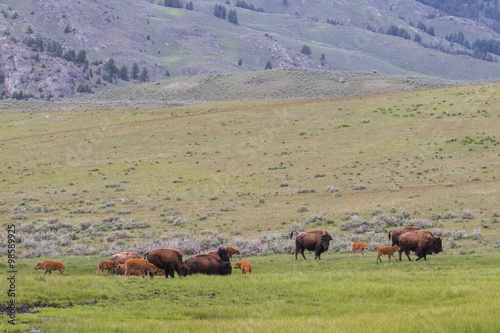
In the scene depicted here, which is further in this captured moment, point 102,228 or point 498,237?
point 102,228

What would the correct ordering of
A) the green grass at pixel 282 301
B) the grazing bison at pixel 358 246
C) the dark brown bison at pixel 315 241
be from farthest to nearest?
the grazing bison at pixel 358 246 < the dark brown bison at pixel 315 241 < the green grass at pixel 282 301

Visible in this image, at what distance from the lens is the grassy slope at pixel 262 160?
4194cm

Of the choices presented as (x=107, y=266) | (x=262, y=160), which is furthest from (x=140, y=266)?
(x=262, y=160)

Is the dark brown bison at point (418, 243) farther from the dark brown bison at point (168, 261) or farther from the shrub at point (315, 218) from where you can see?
the shrub at point (315, 218)

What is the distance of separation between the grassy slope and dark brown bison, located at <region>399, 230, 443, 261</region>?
3.29m

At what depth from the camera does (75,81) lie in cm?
19488

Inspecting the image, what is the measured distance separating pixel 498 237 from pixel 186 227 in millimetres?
19685

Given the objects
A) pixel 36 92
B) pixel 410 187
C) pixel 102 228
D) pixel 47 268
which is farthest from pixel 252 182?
pixel 36 92

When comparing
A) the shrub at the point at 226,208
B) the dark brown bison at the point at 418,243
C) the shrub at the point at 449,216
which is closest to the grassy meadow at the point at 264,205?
the shrub at the point at 226,208

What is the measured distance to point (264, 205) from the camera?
147 feet

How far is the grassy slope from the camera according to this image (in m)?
41.9

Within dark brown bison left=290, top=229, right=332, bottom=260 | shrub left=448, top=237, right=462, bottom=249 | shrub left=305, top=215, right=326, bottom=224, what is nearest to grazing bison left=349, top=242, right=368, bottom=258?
dark brown bison left=290, top=229, right=332, bottom=260

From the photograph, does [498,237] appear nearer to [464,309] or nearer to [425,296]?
[425,296]

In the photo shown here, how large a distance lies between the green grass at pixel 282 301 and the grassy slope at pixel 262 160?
10.5m
